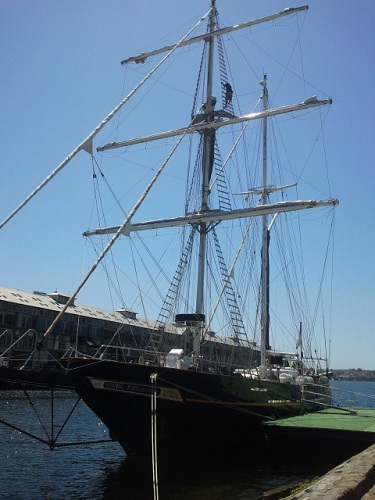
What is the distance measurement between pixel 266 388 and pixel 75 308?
160ft

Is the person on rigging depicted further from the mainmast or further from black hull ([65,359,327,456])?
black hull ([65,359,327,456])

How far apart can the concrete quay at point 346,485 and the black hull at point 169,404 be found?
753cm

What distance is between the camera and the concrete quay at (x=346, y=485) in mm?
6016

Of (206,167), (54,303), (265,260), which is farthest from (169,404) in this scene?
(54,303)

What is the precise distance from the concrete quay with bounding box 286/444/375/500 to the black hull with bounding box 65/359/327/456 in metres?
7.53

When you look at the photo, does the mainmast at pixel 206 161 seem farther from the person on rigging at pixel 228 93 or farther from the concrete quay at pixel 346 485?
the concrete quay at pixel 346 485

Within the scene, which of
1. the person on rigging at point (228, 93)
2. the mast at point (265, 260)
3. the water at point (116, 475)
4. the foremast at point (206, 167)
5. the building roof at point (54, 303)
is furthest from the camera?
the building roof at point (54, 303)

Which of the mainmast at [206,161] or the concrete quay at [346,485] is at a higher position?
the mainmast at [206,161]

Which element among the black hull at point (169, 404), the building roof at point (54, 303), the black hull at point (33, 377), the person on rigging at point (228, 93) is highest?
the person on rigging at point (228, 93)

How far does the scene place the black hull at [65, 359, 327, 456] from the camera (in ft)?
51.0

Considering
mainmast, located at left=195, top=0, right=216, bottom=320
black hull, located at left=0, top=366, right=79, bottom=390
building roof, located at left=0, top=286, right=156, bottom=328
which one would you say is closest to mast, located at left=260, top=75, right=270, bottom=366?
mainmast, located at left=195, top=0, right=216, bottom=320

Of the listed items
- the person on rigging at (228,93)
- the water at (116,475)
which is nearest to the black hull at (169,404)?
the water at (116,475)

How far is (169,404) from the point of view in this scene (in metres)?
15.8

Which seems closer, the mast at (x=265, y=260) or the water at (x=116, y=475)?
the water at (x=116, y=475)
